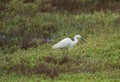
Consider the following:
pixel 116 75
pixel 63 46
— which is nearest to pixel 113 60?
pixel 116 75

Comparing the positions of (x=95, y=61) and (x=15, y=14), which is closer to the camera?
(x=95, y=61)

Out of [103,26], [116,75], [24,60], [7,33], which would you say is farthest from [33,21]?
[116,75]

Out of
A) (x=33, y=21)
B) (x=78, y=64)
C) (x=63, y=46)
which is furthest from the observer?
(x=33, y=21)

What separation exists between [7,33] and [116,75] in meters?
7.84

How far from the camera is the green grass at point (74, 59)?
12.6 meters

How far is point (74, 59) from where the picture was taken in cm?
1420

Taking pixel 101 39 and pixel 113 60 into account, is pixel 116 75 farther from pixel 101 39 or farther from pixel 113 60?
pixel 101 39

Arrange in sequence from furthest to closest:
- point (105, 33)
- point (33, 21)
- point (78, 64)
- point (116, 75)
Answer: point (33, 21)
point (105, 33)
point (78, 64)
point (116, 75)

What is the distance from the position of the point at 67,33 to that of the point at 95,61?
5.34 m

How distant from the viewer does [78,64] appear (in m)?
13.7

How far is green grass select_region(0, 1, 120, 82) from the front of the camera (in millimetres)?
12616

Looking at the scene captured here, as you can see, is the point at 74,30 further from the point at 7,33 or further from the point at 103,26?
the point at 7,33

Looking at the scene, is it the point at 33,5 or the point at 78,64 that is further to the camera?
the point at 33,5

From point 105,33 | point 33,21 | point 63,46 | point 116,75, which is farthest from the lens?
point 33,21
